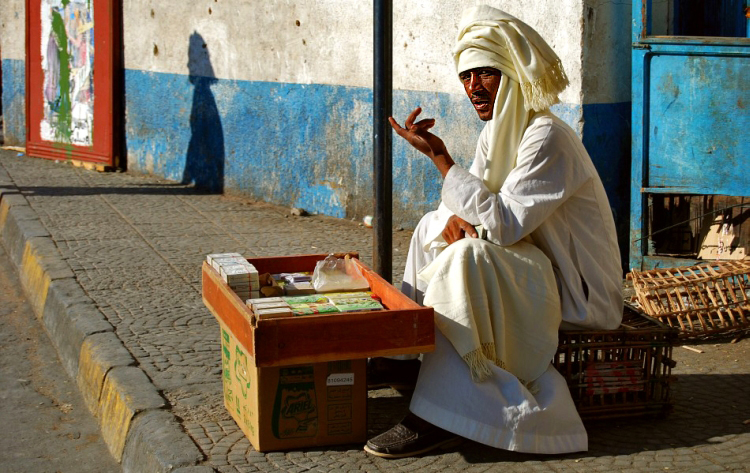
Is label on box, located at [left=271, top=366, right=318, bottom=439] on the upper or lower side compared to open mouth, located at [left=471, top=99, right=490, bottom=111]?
lower

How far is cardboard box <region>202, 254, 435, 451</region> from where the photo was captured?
3.18m

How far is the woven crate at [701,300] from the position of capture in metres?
4.62

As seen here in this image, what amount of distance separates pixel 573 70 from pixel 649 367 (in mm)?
2488

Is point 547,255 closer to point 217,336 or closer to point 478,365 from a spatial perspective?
point 478,365

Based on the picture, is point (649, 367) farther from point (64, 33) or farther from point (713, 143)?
point (64, 33)

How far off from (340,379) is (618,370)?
992 millimetres

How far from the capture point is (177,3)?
941 cm

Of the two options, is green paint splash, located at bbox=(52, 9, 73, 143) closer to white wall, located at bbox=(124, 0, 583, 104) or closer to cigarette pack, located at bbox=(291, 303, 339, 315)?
white wall, located at bbox=(124, 0, 583, 104)

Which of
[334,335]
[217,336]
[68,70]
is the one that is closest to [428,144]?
[334,335]

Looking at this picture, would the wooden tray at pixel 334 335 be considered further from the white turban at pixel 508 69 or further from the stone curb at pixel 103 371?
the white turban at pixel 508 69

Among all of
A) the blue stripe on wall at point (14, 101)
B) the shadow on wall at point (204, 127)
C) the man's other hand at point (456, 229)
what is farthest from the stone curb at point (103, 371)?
the blue stripe on wall at point (14, 101)

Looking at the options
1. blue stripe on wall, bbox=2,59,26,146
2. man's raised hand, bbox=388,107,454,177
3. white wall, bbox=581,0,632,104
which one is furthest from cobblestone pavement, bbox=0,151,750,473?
blue stripe on wall, bbox=2,59,26,146

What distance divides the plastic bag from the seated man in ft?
1.05

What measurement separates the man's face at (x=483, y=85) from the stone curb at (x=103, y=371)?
156 cm
